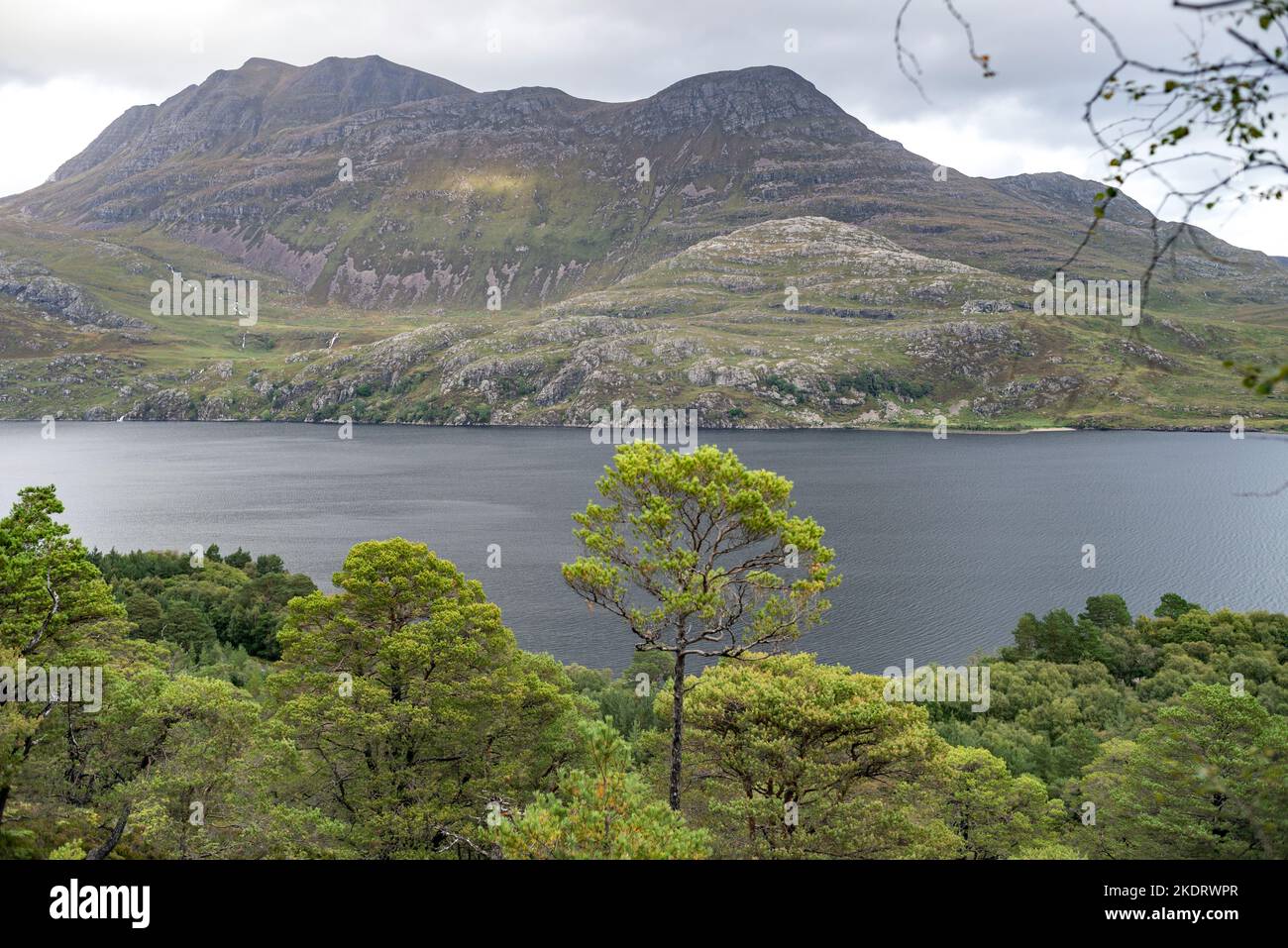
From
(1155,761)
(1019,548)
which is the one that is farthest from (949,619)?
(1155,761)

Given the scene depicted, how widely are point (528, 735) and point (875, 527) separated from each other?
105m

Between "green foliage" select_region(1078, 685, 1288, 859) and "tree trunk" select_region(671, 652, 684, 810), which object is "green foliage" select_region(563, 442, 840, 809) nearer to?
"tree trunk" select_region(671, 652, 684, 810)

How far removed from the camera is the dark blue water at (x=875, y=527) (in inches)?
3327

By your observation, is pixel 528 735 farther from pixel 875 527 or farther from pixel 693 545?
pixel 875 527

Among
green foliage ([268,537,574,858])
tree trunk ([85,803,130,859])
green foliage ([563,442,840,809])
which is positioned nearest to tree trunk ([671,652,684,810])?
green foliage ([563,442,840,809])

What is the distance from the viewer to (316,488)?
16875 cm

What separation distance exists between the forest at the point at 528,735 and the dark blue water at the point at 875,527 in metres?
37.4

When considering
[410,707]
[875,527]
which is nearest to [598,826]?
[410,707]

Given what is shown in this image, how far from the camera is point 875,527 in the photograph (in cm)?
12812

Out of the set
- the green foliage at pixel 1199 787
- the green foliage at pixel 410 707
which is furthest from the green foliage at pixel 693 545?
the green foliage at pixel 1199 787

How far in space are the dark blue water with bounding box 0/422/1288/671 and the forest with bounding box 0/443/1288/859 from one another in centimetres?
3741

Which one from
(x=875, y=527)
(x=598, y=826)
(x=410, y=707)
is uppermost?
(x=598, y=826)
